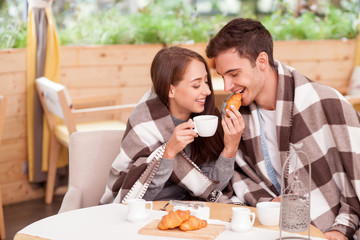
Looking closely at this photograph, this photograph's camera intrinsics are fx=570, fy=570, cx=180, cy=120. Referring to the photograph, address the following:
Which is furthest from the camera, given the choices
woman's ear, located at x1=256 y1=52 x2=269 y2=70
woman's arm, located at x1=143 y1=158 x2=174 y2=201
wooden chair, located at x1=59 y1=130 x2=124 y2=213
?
wooden chair, located at x1=59 y1=130 x2=124 y2=213

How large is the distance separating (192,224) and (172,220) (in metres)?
0.07

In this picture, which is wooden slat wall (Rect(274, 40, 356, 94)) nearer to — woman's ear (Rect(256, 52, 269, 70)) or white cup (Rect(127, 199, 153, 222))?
woman's ear (Rect(256, 52, 269, 70))

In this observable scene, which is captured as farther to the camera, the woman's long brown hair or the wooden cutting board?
→ the woman's long brown hair

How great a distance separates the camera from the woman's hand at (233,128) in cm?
227

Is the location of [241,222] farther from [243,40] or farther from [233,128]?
[243,40]

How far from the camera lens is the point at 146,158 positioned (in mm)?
2344

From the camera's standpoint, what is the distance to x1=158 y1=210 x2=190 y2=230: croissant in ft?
5.83

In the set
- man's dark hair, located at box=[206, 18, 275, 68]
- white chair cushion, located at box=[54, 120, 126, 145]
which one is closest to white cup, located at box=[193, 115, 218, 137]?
man's dark hair, located at box=[206, 18, 275, 68]

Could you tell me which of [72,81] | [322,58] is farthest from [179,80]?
[322,58]

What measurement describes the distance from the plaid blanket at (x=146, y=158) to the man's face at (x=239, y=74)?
0.99ft

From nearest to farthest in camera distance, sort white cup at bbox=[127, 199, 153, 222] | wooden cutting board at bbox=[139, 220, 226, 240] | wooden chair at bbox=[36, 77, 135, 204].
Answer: wooden cutting board at bbox=[139, 220, 226, 240], white cup at bbox=[127, 199, 153, 222], wooden chair at bbox=[36, 77, 135, 204]

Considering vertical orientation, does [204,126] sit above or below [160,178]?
above

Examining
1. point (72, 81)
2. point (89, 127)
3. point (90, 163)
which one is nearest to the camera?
point (90, 163)

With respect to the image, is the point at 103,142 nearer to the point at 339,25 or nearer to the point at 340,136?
the point at 340,136
